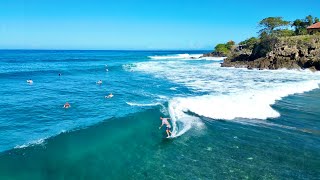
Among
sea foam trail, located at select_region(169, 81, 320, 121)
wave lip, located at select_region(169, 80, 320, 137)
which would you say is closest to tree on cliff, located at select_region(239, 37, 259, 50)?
sea foam trail, located at select_region(169, 81, 320, 121)

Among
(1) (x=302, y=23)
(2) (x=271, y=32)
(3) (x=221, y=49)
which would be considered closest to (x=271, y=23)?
(2) (x=271, y=32)

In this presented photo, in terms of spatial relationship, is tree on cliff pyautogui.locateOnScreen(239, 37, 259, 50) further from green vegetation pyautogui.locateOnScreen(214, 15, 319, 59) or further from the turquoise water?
the turquoise water

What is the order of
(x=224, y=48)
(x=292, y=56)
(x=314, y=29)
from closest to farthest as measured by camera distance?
(x=292, y=56) < (x=314, y=29) < (x=224, y=48)

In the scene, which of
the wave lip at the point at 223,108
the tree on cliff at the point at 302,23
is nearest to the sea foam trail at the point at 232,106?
the wave lip at the point at 223,108

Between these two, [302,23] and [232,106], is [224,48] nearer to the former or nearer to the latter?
[302,23]

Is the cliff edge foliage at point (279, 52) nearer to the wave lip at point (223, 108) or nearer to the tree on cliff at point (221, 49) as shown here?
the wave lip at point (223, 108)

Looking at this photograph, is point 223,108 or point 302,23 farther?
point 302,23

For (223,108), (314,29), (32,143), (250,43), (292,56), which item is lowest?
(32,143)
